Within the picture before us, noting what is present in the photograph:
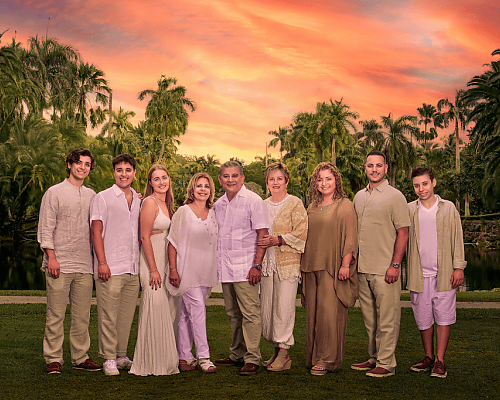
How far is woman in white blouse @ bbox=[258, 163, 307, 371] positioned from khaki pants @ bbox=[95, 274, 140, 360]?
58.9 inches

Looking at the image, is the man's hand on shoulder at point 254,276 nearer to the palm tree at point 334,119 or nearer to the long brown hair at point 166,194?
the long brown hair at point 166,194

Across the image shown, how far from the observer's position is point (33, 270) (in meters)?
24.4

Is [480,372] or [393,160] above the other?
[393,160]

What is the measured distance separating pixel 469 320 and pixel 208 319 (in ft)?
15.7

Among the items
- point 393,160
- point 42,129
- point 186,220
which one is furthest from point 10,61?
point 393,160

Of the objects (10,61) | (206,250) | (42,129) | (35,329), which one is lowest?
(35,329)

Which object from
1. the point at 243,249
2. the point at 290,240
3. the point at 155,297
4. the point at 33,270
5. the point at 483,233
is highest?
the point at 483,233

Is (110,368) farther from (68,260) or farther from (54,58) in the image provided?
(54,58)

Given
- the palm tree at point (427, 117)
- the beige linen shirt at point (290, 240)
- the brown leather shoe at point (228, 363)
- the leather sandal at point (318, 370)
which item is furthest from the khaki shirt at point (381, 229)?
the palm tree at point (427, 117)

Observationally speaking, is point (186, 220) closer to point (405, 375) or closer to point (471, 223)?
point (405, 375)

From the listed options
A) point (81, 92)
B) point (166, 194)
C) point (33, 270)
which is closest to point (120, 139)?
point (81, 92)

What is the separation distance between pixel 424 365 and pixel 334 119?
47.1m

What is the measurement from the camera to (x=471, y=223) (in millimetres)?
49781

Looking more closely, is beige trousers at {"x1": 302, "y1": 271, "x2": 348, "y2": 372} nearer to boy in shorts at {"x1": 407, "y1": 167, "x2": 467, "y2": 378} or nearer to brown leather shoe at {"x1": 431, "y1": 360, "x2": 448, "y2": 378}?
boy in shorts at {"x1": 407, "y1": 167, "x2": 467, "y2": 378}
